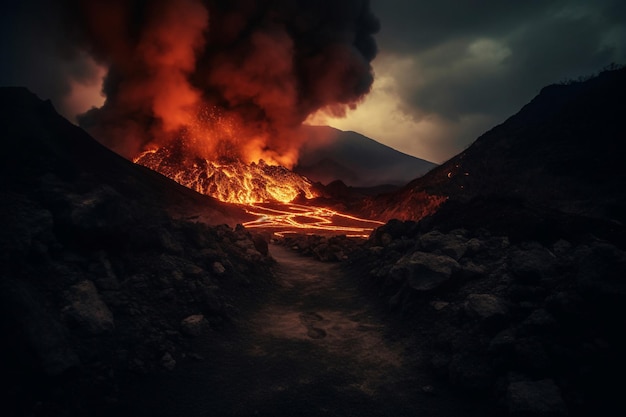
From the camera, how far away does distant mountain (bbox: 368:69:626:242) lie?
2897cm

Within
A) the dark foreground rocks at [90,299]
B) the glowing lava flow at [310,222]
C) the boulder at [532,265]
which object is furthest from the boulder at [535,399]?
the glowing lava flow at [310,222]

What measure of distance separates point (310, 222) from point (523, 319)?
1824 inches

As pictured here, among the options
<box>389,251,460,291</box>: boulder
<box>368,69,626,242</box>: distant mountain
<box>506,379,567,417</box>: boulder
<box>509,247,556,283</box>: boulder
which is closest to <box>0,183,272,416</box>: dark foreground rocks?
<box>389,251,460,291</box>: boulder

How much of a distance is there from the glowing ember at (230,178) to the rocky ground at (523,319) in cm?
7708

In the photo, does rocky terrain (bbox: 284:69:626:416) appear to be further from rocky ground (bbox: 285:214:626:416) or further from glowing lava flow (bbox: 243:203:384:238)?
glowing lava flow (bbox: 243:203:384:238)

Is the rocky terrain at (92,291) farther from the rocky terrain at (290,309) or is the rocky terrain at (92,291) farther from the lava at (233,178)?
the lava at (233,178)

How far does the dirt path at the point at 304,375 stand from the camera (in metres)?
5.57

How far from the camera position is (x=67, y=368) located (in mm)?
5098

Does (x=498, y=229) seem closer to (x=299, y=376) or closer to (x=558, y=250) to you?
(x=558, y=250)

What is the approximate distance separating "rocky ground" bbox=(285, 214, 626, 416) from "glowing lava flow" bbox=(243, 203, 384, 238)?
1215 inches

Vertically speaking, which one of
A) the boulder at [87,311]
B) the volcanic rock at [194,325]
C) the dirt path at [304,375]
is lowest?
the dirt path at [304,375]

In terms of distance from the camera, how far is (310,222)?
52594 millimetres

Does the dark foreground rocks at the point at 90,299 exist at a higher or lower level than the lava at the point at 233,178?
lower

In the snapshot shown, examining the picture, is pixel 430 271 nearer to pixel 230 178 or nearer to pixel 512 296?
pixel 512 296
